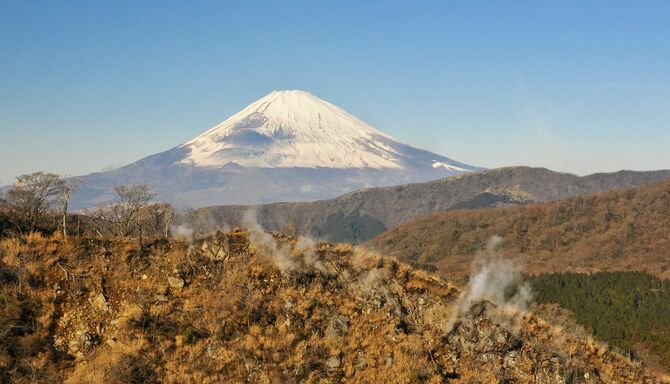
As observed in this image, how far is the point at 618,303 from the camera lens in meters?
108

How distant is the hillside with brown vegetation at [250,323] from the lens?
63.2 ft

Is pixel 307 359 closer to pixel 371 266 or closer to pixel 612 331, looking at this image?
pixel 371 266

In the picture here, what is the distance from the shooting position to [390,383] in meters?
19.4

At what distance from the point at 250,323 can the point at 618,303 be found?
351ft

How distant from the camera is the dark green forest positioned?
8219 centimetres

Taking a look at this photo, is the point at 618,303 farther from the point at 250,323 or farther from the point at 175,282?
the point at 175,282

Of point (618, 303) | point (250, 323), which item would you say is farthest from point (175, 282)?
point (618, 303)

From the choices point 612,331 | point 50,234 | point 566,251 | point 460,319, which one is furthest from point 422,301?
point 566,251

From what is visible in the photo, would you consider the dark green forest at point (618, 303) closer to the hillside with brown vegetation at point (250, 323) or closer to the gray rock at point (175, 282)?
the hillside with brown vegetation at point (250, 323)

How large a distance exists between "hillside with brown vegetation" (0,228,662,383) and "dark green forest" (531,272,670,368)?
51626 millimetres

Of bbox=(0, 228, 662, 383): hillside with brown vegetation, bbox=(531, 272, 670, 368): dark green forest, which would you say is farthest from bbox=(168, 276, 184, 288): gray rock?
bbox=(531, 272, 670, 368): dark green forest

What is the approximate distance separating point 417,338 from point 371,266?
4566 millimetres

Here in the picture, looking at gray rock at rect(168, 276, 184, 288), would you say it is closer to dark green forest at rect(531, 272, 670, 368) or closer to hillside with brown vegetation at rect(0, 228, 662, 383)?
hillside with brown vegetation at rect(0, 228, 662, 383)

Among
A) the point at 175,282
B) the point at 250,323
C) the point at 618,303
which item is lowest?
the point at 618,303
